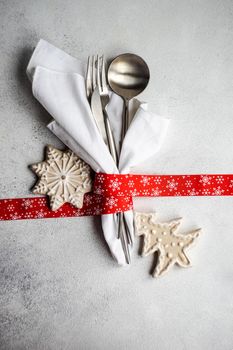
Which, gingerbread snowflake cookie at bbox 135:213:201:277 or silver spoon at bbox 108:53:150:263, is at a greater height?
silver spoon at bbox 108:53:150:263

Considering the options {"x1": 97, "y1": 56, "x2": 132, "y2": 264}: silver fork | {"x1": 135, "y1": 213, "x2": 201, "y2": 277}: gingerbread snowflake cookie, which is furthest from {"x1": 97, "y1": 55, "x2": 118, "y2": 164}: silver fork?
{"x1": 135, "y1": 213, "x2": 201, "y2": 277}: gingerbread snowflake cookie

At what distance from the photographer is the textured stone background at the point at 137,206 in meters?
0.90

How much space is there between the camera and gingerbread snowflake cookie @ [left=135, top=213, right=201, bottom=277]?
910 millimetres

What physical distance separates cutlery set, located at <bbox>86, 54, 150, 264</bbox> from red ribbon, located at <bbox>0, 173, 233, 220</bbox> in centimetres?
4

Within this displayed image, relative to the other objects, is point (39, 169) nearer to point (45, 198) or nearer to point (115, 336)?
point (45, 198)

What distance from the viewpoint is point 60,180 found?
88 cm

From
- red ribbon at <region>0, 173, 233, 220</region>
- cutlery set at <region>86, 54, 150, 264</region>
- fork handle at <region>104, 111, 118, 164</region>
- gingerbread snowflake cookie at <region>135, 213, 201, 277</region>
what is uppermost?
cutlery set at <region>86, 54, 150, 264</region>

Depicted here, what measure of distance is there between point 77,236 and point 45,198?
0.12m

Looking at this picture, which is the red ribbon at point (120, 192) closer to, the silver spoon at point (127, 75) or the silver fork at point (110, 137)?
the silver fork at point (110, 137)

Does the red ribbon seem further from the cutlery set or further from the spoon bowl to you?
the spoon bowl

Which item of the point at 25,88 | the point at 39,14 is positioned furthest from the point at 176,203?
the point at 39,14

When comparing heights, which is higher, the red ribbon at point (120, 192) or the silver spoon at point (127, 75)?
the silver spoon at point (127, 75)

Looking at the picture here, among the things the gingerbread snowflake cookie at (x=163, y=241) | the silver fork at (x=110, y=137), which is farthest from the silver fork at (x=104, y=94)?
the gingerbread snowflake cookie at (x=163, y=241)

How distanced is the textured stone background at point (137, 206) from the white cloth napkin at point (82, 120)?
0.05m
